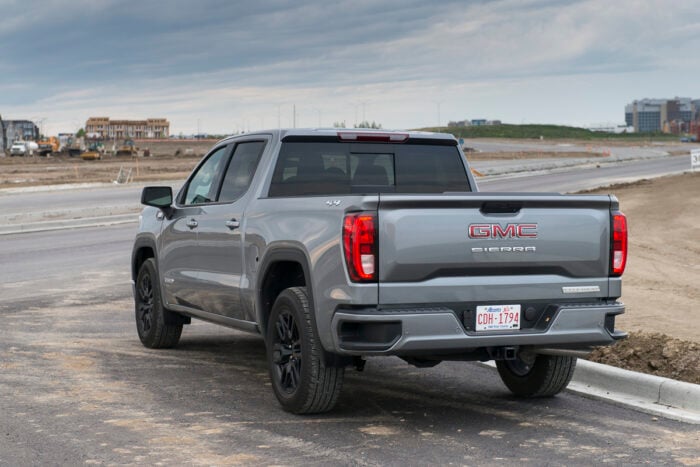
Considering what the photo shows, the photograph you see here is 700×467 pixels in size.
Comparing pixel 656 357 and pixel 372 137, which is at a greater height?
pixel 372 137

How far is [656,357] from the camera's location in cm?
859

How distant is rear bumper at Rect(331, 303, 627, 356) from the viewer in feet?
21.2

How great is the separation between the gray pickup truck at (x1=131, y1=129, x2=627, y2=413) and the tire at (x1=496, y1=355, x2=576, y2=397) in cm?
1

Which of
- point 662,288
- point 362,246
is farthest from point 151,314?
point 662,288

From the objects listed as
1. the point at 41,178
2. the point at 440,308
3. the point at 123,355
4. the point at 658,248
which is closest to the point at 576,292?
the point at 440,308

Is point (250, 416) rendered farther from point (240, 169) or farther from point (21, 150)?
point (21, 150)

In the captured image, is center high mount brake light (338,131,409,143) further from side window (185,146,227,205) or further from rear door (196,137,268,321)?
side window (185,146,227,205)

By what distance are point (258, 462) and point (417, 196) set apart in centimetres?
181

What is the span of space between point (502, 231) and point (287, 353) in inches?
67.3

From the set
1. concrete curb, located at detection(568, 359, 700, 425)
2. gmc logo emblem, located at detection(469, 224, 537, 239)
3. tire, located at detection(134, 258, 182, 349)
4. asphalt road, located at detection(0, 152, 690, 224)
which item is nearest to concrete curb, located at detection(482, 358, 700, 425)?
concrete curb, located at detection(568, 359, 700, 425)

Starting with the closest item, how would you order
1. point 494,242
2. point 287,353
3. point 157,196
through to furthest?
1. point 494,242
2. point 287,353
3. point 157,196

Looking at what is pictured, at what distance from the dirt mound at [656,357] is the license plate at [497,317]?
198 cm

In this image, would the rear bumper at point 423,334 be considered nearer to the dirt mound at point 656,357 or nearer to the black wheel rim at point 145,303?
the dirt mound at point 656,357

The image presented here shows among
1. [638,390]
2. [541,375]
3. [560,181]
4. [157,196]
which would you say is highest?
[157,196]
